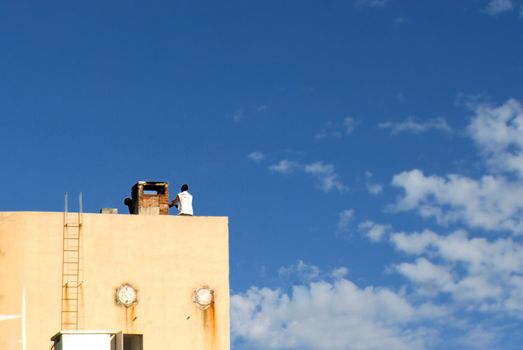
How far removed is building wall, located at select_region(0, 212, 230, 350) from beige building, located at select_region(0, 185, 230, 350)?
3 cm

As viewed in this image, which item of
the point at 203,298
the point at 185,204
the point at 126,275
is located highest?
the point at 185,204

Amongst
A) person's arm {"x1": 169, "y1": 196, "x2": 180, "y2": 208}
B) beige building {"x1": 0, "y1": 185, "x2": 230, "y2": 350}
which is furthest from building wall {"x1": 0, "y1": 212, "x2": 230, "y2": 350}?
person's arm {"x1": 169, "y1": 196, "x2": 180, "y2": 208}

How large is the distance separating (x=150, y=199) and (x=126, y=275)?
352cm

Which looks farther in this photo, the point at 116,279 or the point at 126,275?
the point at 126,275

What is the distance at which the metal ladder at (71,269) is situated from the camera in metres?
45.4

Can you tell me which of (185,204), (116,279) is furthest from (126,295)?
(185,204)

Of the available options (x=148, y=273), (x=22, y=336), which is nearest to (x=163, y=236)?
(x=148, y=273)

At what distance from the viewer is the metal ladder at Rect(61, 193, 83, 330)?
4544 cm

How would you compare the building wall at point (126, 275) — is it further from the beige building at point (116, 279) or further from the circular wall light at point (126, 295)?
the circular wall light at point (126, 295)

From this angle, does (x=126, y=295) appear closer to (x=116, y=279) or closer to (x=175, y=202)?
(x=116, y=279)

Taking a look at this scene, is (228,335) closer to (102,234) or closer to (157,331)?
(157,331)

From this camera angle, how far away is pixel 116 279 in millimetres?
46406

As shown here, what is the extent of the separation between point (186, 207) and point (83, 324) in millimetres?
5834

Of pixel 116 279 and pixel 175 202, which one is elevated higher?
pixel 175 202
